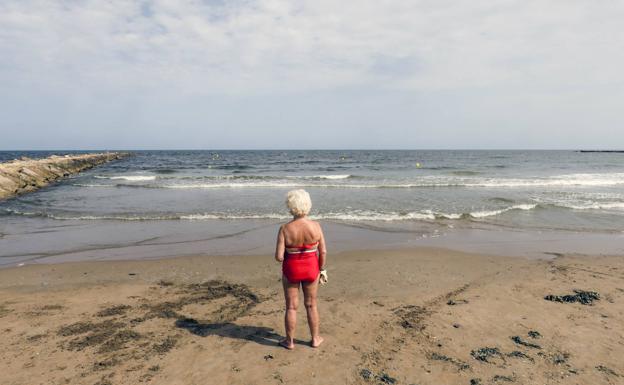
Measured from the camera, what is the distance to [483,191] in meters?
21.0

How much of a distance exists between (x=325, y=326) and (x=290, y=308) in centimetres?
91

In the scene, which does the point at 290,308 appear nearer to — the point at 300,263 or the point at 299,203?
the point at 300,263

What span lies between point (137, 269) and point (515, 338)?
6.86m

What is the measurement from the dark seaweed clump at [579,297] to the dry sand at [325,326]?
10 cm

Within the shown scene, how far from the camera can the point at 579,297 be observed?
5.80 meters

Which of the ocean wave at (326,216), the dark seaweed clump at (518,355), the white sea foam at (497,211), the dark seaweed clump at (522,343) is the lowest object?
the dark seaweed clump at (518,355)

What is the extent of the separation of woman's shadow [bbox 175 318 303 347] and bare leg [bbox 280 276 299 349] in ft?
0.75

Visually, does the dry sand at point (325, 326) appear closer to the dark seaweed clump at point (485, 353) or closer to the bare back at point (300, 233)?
the dark seaweed clump at point (485, 353)

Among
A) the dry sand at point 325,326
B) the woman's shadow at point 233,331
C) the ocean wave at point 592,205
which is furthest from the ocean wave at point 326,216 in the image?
the woman's shadow at point 233,331

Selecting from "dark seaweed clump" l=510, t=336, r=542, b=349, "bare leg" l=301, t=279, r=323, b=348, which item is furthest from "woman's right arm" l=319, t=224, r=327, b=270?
"dark seaweed clump" l=510, t=336, r=542, b=349

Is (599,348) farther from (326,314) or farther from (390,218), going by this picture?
(390,218)

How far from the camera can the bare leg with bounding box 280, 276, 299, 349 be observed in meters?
4.15

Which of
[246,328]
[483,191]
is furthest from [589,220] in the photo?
[246,328]

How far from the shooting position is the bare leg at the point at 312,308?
4.18 m
